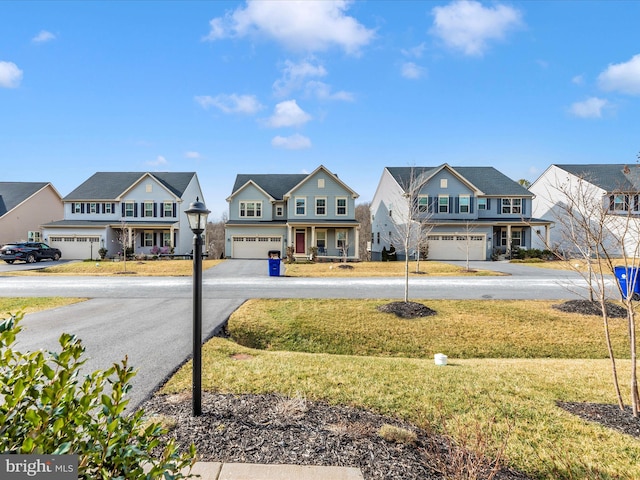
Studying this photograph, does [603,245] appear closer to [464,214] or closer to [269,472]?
[269,472]

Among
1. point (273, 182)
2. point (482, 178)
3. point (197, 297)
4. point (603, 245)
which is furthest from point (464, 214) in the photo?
point (197, 297)

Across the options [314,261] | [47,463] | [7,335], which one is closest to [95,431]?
[47,463]

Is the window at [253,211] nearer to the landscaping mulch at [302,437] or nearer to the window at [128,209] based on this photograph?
the window at [128,209]

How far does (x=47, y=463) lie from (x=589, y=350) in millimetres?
10205

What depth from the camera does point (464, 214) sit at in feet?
96.3

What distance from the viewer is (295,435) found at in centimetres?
345

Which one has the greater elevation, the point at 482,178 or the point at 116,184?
the point at 482,178

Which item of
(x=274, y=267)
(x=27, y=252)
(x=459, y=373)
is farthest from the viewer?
(x=27, y=252)

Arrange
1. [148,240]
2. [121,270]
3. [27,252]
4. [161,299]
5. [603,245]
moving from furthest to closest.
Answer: [148,240] → [27,252] → [121,270] → [161,299] → [603,245]

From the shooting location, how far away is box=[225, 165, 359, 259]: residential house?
95.1ft

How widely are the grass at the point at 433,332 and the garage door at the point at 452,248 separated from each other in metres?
18.5

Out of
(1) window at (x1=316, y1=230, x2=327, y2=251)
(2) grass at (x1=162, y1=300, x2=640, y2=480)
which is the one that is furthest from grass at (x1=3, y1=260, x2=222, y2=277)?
(2) grass at (x1=162, y1=300, x2=640, y2=480)

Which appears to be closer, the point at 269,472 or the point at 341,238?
the point at 269,472

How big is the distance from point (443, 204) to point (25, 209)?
4175 centimetres
